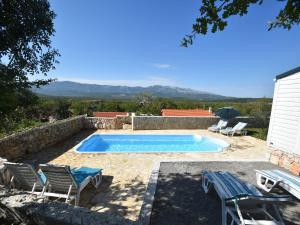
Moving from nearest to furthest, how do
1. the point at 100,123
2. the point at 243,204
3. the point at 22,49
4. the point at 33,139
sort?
1. the point at 22,49
2. the point at 243,204
3. the point at 33,139
4. the point at 100,123

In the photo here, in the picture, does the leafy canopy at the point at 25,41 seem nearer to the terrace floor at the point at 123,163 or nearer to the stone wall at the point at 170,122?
the terrace floor at the point at 123,163

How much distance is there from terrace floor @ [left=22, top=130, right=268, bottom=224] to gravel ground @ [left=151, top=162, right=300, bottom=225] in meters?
0.52

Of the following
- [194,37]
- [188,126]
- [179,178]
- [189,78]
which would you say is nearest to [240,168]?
[179,178]

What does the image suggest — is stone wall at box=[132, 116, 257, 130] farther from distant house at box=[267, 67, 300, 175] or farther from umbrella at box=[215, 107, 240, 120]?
distant house at box=[267, 67, 300, 175]

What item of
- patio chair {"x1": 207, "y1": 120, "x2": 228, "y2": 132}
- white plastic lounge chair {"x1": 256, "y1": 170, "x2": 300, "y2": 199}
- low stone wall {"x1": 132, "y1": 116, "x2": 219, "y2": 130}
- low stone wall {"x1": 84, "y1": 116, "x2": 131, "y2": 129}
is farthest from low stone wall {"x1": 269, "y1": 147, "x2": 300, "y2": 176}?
low stone wall {"x1": 84, "y1": 116, "x2": 131, "y2": 129}

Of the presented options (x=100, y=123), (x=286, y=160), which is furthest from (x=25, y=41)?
(x=100, y=123)

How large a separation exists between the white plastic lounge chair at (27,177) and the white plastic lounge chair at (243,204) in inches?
161

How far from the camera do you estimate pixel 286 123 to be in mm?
6977

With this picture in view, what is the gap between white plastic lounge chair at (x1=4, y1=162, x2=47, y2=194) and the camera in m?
4.70

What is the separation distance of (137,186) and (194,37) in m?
4.67

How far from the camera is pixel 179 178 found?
619 cm

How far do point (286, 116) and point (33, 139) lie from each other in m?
10.0

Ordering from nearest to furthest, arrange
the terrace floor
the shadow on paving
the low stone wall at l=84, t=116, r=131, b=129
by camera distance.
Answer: the terrace floor < the shadow on paving < the low stone wall at l=84, t=116, r=131, b=129

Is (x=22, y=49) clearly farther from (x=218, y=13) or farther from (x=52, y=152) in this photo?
(x=52, y=152)
